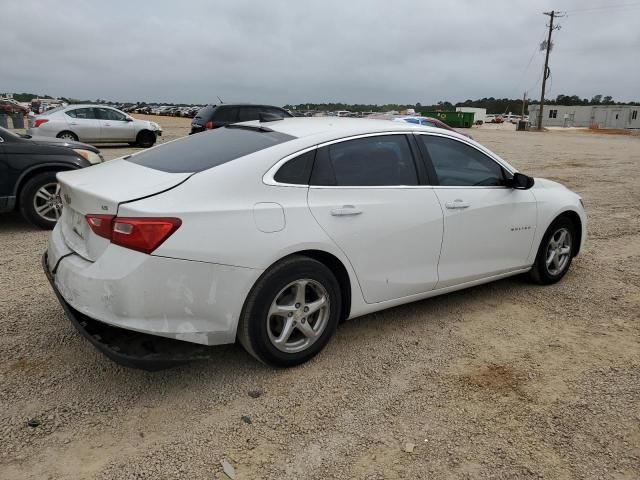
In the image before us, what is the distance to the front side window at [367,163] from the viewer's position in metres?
3.34

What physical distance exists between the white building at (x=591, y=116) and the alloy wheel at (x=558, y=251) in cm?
6175

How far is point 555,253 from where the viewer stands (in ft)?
15.8

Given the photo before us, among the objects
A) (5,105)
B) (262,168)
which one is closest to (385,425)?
(262,168)

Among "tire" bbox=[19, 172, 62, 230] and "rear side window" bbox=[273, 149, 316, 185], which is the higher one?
"rear side window" bbox=[273, 149, 316, 185]

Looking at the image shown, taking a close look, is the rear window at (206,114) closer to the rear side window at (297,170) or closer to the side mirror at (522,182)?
the side mirror at (522,182)

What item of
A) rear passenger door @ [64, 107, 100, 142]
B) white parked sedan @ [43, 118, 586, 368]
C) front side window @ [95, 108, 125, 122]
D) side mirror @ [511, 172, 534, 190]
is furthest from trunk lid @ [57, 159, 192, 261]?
front side window @ [95, 108, 125, 122]

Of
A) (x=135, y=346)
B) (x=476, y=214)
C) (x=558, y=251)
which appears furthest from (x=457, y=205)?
(x=135, y=346)

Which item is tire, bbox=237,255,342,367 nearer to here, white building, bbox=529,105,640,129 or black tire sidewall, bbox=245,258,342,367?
black tire sidewall, bbox=245,258,342,367

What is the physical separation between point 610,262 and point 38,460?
5.59 metres

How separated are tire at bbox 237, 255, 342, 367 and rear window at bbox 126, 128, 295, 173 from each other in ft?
2.51

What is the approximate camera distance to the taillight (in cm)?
262

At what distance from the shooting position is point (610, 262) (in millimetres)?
5648

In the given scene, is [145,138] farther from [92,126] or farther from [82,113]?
[82,113]

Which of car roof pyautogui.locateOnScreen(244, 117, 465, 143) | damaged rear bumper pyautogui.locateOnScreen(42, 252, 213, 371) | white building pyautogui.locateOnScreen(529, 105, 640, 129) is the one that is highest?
white building pyautogui.locateOnScreen(529, 105, 640, 129)
